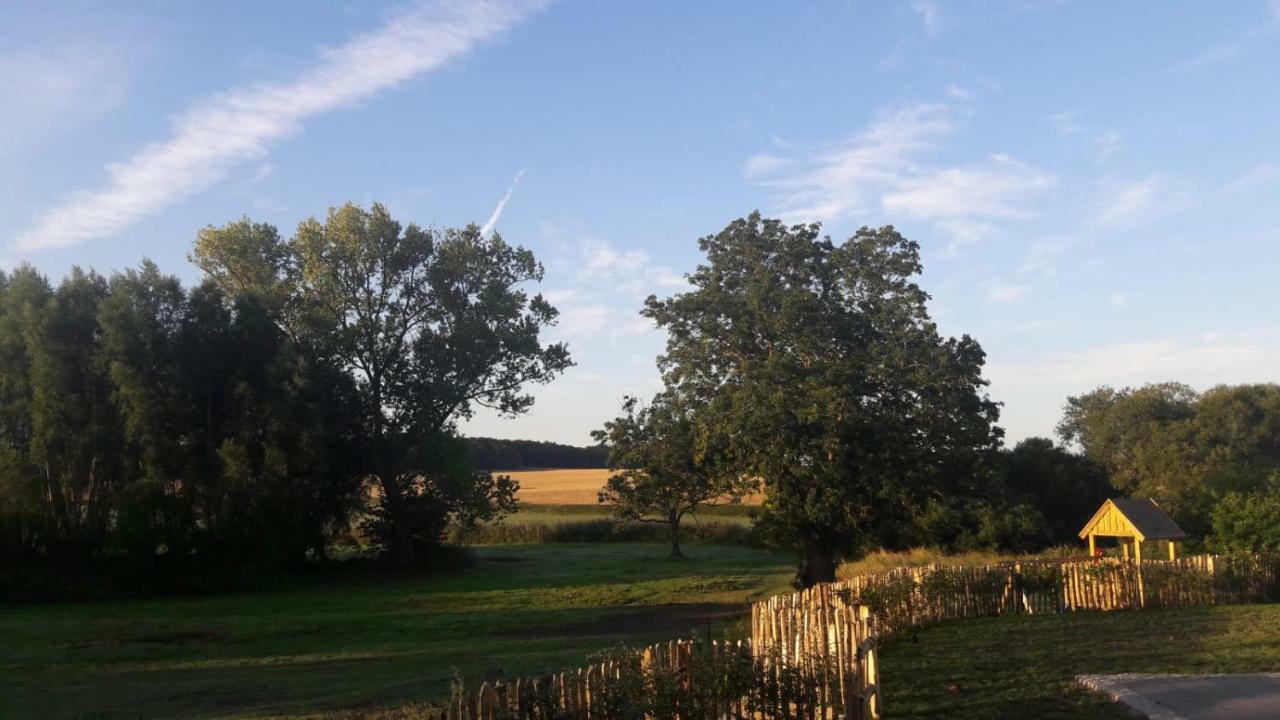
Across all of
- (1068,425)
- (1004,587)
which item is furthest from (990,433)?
(1068,425)

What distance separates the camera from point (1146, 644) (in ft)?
56.0

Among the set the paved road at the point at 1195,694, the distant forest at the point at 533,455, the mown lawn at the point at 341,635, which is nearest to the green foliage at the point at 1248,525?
the mown lawn at the point at 341,635

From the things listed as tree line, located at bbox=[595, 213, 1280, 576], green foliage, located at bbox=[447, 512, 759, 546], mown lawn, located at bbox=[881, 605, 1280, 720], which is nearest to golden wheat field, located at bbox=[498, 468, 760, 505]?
green foliage, located at bbox=[447, 512, 759, 546]

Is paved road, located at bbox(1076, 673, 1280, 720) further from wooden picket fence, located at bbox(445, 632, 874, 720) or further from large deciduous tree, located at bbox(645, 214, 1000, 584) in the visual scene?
large deciduous tree, located at bbox(645, 214, 1000, 584)

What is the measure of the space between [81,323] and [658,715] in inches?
1498

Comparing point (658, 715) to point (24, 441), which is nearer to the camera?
point (658, 715)

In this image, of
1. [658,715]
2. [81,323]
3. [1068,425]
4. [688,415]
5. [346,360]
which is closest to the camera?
[658,715]

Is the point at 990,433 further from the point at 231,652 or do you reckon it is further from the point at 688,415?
the point at 231,652

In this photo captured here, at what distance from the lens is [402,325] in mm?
49656

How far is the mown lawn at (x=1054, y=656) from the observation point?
469 inches

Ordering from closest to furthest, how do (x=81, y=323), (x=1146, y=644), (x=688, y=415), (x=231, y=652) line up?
(x=1146, y=644) → (x=231, y=652) → (x=688, y=415) → (x=81, y=323)

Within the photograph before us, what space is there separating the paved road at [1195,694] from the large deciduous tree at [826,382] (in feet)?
50.7

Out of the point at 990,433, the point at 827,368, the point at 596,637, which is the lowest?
the point at 596,637

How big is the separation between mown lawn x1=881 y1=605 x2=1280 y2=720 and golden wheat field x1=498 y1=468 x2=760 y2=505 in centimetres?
4639
